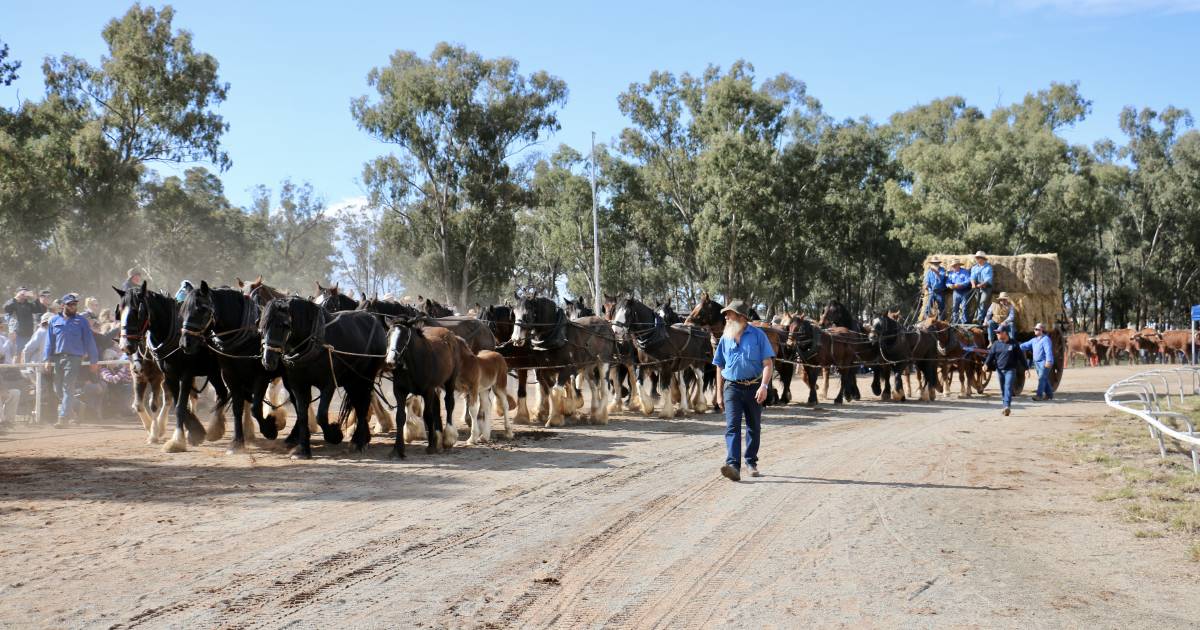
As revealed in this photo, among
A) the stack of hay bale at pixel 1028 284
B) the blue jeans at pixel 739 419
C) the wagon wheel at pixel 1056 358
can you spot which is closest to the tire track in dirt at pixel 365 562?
the blue jeans at pixel 739 419

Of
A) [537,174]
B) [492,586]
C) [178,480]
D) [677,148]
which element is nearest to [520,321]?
[178,480]

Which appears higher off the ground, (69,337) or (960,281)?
(960,281)

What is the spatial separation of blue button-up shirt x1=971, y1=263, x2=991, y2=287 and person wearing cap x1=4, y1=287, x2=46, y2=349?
22311 mm

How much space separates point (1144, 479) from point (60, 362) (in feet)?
56.6

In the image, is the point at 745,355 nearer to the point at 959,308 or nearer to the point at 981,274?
the point at 981,274

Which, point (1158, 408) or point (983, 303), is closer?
point (1158, 408)

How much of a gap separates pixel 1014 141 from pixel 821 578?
51043mm

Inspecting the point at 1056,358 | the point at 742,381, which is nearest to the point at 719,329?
the point at 1056,358

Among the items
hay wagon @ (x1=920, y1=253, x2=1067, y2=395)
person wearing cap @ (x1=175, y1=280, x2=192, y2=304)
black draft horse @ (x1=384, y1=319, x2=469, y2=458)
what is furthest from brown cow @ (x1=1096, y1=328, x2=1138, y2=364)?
person wearing cap @ (x1=175, y1=280, x2=192, y2=304)

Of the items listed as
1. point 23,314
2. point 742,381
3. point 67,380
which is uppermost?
point 23,314

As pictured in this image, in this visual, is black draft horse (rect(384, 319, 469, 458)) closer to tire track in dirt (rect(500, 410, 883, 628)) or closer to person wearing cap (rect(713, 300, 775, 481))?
person wearing cap (rect(713, 300, 775, 481))

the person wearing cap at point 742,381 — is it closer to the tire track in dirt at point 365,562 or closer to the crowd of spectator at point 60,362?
the tire track in dirt at point 365,562

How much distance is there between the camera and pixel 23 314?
1991 centimetres

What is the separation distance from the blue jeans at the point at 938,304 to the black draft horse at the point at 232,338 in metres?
19.2
